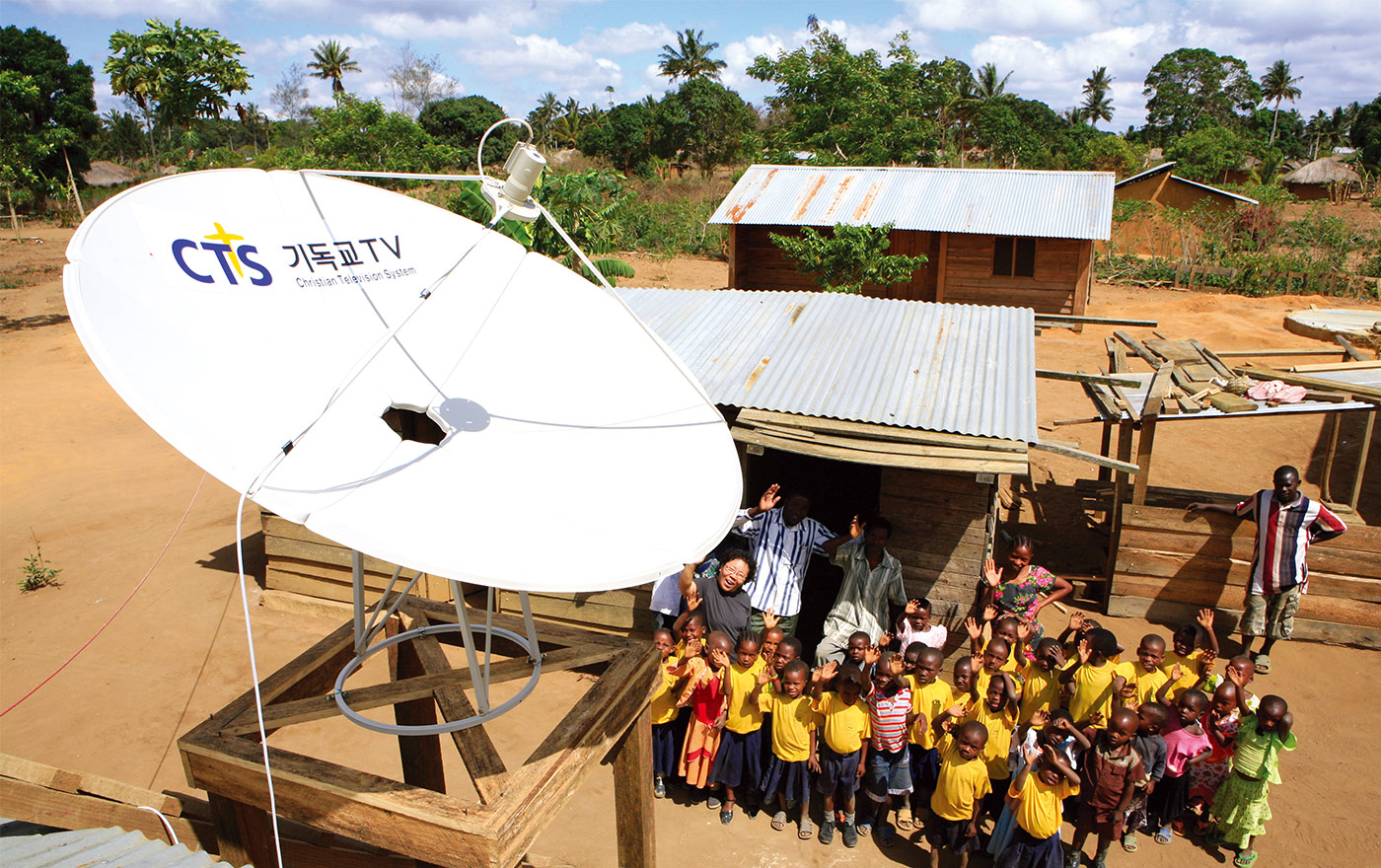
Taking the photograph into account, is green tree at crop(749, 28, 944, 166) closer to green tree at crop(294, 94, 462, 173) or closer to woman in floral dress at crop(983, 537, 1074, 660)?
green tree at crop(294, 94, 462, 173)

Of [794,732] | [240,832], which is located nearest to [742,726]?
[794,732]

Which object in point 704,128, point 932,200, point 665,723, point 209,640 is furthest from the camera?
point 704,128

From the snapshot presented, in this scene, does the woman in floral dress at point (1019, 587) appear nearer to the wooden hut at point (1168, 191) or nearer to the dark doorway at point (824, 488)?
the dark doorway at point (824, 488)

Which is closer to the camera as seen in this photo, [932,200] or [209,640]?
[209,640]

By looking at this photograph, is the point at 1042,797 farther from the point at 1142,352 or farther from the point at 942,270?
the point at 942,270

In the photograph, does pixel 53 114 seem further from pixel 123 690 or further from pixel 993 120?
pixel 993 120

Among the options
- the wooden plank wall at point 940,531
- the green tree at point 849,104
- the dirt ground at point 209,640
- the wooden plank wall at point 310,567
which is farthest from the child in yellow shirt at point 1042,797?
the green tree at point 849,104

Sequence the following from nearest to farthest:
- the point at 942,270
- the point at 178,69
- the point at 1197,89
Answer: the point at 942,270 < the point at 178,69 < the point at 1197,89
